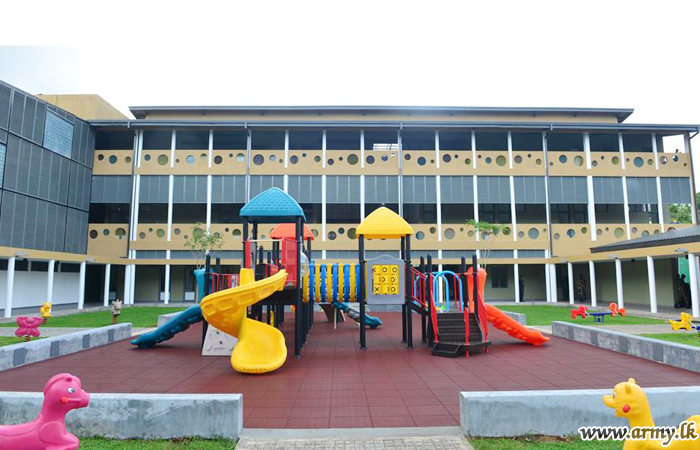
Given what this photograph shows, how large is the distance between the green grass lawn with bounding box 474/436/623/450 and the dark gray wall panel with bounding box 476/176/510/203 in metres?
27.3

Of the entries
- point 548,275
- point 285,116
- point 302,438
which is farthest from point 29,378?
point 548,275

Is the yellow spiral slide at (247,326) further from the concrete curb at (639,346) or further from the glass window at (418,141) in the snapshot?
the glass window at (418,141)

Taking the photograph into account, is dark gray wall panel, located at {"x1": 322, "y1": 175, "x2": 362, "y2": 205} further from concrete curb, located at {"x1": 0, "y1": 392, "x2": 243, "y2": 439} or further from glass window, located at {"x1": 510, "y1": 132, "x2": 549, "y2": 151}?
concrete curb, located at {"x1": 0, "y1": 392, "x2": 243, "y2": 439}

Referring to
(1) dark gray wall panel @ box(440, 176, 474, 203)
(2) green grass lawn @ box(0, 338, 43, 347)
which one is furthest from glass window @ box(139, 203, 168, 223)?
(1) dark gray wall panel @ box(440, 176, 474, 203)

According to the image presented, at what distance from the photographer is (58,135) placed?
1094 inches

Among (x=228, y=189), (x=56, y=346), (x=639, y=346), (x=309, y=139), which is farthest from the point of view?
(x=309, y=139)

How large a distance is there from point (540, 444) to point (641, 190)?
108 ft

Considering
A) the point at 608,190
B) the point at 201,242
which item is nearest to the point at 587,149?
the point at 608,190

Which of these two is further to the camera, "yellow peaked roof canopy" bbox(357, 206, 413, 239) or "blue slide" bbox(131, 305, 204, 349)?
"yellow peaked roof canopy" bbox(357, 206, 413, 239)

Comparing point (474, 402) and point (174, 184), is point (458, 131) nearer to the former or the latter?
point (174, 184)

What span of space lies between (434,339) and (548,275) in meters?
22.3

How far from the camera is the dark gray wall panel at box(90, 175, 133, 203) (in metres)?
31.2

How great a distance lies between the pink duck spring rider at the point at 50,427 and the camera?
164 inches

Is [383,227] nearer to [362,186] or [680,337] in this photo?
[680,337]
